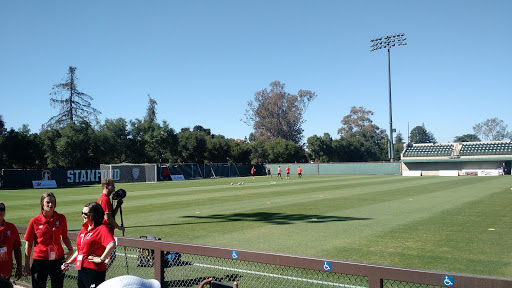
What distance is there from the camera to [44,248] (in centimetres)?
550

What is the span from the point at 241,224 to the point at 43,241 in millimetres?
8330

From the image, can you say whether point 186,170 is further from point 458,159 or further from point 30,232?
point 30,232

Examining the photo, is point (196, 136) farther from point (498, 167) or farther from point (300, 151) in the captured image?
point (498, 167)

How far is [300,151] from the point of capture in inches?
3273

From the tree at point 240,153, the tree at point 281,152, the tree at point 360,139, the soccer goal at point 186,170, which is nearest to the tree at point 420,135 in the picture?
the tree at point 360,139

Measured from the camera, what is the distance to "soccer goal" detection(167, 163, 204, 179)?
52359mm

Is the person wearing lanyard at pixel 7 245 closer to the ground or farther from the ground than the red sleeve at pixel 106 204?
closer to the ground

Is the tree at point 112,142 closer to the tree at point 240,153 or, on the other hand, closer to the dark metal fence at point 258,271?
the tree at point 240,153

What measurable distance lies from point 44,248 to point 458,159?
59.0 m

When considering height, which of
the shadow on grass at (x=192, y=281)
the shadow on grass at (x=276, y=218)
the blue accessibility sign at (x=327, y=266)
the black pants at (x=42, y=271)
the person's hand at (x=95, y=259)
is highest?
the blue accessibility sign at (x=327, y=266)

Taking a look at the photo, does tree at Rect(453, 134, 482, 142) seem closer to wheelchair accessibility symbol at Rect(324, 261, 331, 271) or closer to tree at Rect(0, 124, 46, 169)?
tree at Rect(0, 124, 46, 169)

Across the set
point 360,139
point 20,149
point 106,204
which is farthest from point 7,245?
point 360,139

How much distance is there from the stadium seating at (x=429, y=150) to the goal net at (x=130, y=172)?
123ft

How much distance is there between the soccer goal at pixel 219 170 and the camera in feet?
188
